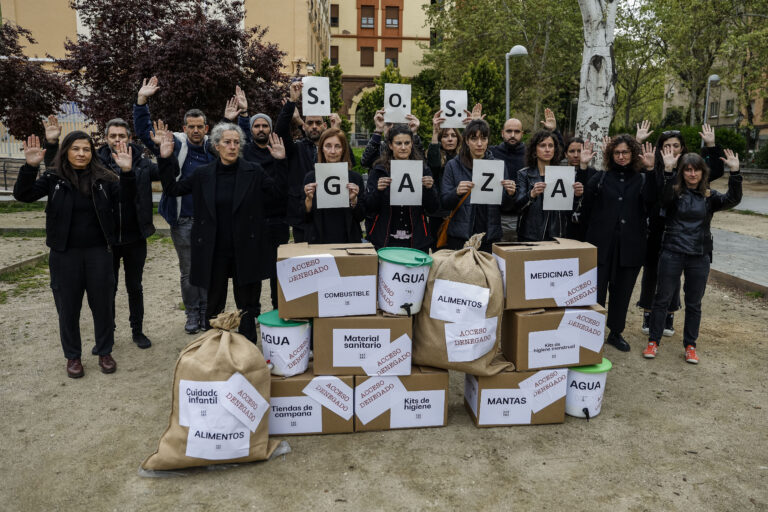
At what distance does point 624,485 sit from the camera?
10.2 feet

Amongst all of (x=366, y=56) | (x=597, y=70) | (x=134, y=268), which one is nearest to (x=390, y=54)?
(x=366, y=56)

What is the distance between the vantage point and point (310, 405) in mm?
3633

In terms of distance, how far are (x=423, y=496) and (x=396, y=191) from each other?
2.23 m

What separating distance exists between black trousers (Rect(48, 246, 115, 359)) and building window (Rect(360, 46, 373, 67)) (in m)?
44.4

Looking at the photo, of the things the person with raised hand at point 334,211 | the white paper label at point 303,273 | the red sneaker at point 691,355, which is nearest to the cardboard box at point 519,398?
the white paper label at point 303,273

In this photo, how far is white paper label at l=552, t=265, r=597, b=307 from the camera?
3756 mm

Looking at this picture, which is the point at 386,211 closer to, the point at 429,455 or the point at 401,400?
the point at 401,400

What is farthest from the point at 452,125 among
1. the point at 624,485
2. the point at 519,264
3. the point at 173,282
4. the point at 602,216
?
the point at 173,282

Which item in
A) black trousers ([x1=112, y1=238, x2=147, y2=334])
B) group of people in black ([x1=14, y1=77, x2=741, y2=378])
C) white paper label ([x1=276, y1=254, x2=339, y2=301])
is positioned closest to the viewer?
white paper label ([x1=276, y1=254, x2=339, y2=301])

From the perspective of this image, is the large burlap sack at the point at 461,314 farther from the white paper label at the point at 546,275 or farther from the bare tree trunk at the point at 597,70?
the bare tree trunk at the point at 597,70

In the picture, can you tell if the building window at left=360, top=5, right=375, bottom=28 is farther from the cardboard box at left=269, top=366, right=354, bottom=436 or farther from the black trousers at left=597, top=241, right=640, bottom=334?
the cardboard box at left=269, top=366, right=354, bottom=436

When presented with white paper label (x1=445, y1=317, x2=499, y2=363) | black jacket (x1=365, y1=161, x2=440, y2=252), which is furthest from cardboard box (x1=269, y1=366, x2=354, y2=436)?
black jacket (x1=365, y1=161, x2=440, y2=252)

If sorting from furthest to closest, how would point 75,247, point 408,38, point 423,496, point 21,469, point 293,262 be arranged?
point 408,38 → point 75,247 → point 293,262 → point 21,469 → point 423,496

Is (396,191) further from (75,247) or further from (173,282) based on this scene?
(173,282)
